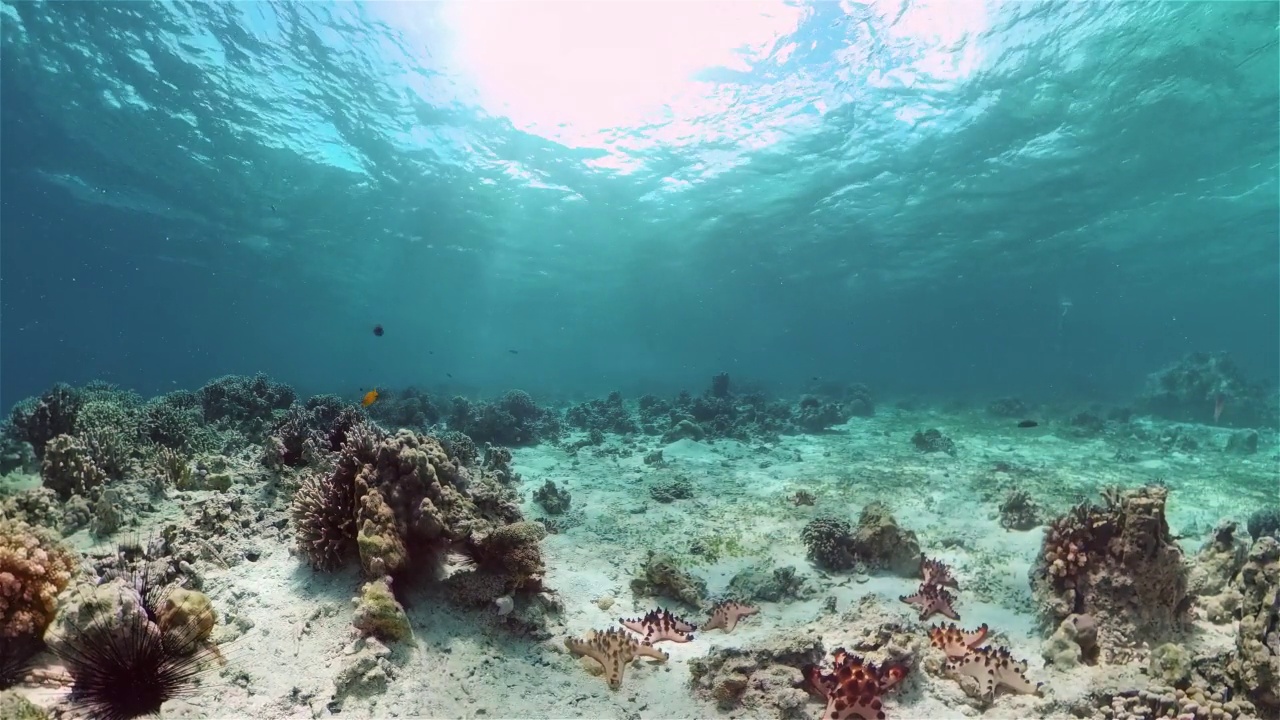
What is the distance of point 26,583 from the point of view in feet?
12.7

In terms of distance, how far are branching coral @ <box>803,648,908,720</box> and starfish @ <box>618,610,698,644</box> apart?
138 centimetres

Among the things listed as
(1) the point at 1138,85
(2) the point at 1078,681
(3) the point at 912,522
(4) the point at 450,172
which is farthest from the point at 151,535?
(1) the point at 1138,85

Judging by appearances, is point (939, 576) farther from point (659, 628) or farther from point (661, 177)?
point (661, 177)

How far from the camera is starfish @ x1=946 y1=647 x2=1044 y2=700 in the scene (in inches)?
187

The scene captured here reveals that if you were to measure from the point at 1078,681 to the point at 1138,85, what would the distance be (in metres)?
23.2

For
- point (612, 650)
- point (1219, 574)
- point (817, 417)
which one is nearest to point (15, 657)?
point (612, 650)

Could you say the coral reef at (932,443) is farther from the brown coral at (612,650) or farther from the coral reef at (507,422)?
the brown coral at (612,650)

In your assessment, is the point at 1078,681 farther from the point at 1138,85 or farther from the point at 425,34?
the point at 1138,85

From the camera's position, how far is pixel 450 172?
28234 millimetres

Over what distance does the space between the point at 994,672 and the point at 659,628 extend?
3.04 metres

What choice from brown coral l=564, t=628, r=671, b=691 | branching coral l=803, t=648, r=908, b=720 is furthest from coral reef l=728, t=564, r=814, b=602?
branching coral l=803, t=648, r=908, b=720

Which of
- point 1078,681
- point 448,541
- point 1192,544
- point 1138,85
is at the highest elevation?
point 1138,85

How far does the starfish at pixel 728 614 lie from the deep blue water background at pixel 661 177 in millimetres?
17081

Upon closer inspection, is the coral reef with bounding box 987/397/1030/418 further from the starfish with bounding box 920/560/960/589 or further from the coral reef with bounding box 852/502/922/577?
the starfish with bounding box 920/560/960/589
